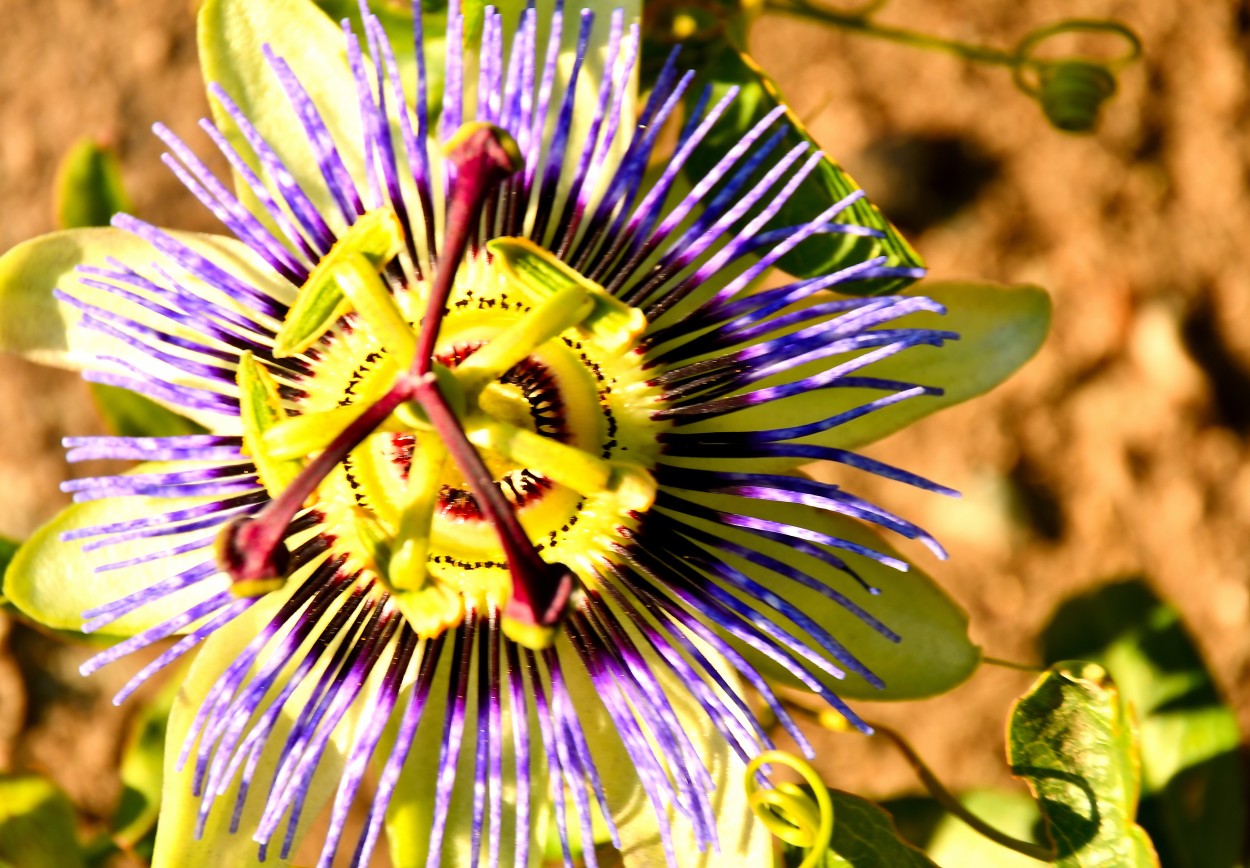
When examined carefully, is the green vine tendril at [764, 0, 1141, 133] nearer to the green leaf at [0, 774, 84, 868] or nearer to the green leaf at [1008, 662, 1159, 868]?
the green leaf at [1008, 662, 1159, 868]

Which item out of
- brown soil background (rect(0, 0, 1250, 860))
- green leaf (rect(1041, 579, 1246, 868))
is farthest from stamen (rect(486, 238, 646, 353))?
brown soil background (rect(0, 0, 1250, 860))

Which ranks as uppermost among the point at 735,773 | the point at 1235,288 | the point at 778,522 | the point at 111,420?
the point at 111,420

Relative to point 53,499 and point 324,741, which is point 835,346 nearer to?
point 324,741

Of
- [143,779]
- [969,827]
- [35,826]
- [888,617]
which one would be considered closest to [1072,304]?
[969,827]

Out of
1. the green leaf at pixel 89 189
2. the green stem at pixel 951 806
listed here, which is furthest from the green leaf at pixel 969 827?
the green leaf at pixel 89 189

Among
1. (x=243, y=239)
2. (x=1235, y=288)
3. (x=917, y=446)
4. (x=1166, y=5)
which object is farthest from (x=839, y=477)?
(x=243, y=239)

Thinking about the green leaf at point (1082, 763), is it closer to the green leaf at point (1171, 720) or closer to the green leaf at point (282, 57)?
the green leaf at point (1171, 720)
